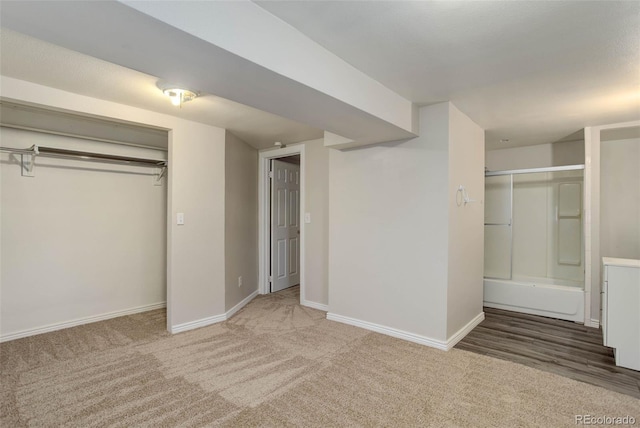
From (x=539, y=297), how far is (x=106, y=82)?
16.0 feet

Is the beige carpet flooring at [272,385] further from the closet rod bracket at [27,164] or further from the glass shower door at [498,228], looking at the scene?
the glass shower door at [498,228]

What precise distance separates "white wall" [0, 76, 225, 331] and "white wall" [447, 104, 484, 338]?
2.40m

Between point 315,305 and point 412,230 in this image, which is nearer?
point 412,230

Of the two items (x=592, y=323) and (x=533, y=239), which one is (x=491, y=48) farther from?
(x=533, y=239)

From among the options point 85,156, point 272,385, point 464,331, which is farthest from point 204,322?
point 464,331

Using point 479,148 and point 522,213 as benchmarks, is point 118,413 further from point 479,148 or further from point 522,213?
point 522,213

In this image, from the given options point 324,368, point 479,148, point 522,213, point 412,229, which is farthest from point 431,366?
point 522,213

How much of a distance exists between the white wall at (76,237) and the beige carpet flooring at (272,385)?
0.42 metres

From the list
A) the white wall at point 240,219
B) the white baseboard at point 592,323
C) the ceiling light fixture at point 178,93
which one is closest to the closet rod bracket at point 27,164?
the ceiling light fixture at point 178,93

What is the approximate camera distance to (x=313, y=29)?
174 centimetres

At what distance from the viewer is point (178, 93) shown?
Result: 251cm

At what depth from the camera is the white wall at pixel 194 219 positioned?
10.6ft

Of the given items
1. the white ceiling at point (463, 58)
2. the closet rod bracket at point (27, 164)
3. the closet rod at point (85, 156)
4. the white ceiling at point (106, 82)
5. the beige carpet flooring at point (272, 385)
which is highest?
the white ceiling at point (463, 58)

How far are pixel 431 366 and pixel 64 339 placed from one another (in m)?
3.33
